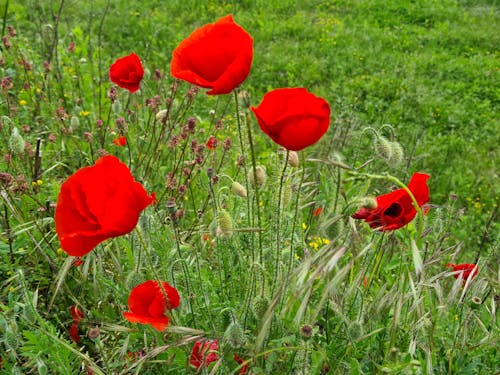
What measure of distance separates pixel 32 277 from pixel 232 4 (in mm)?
5545

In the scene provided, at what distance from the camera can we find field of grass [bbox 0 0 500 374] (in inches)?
54.6

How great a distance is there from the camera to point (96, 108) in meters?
3.61

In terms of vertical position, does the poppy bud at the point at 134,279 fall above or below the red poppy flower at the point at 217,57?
below

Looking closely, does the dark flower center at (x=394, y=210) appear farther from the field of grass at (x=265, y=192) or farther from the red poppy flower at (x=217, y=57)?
the red poppy flower at (x=217, y=57)

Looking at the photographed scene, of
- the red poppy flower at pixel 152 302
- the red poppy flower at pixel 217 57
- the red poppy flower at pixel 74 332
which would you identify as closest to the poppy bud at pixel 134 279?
the red poppy flower at pixel 152 302

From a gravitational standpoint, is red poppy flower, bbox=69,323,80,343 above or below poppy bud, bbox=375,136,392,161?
below

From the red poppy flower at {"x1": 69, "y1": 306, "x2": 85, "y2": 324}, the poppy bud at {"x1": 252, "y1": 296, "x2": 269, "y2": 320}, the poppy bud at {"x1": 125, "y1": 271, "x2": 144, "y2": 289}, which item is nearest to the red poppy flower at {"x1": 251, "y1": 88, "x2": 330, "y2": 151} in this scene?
the poppy bud at {"x1": 252, "y1": 296, "x2": 269, "y2": 320}

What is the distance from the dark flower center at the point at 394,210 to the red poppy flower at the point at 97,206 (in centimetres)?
56

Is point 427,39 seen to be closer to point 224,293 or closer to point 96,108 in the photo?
point 96,108

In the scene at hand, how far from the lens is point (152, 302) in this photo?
1.35 metres

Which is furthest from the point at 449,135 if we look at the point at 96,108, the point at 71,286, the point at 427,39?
the point at 71,286

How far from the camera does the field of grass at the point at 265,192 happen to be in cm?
139

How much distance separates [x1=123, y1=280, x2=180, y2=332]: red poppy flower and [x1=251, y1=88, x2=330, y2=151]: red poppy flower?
0.47 meters

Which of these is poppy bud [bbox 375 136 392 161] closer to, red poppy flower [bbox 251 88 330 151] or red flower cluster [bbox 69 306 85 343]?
red poppy flower [bbox 251 88 330 151]
